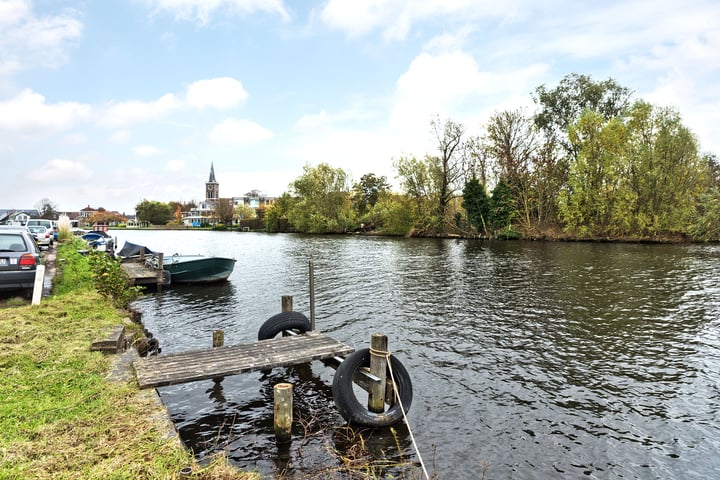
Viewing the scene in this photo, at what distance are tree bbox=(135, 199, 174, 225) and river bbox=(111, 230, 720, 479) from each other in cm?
13964

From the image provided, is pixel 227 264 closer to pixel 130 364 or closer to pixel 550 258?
pixel 130 364

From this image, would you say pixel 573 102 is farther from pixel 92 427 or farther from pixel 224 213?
pixel 224 213

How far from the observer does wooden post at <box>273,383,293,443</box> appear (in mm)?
5602

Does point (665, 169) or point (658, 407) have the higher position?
point (665, 169)

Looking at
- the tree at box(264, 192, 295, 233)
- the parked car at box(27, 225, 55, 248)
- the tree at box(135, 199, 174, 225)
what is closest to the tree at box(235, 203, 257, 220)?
the tree at box(264, 192, 295, 233)

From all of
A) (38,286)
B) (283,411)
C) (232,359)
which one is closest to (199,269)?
(38,286)

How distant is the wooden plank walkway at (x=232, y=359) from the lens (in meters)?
6.12

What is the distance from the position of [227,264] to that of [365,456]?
54.2 feet

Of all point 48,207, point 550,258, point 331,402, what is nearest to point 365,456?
point 331,402

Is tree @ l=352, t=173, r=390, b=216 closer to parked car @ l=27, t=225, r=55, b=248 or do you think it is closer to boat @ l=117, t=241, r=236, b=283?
parked car @ l=27, t=225, r=55, b=248

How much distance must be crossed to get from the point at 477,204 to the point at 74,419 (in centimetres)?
5007

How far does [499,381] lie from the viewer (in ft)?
26.9

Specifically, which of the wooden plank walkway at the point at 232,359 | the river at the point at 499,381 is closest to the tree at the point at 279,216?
the river at the point at 499,381

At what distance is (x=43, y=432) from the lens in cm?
427
